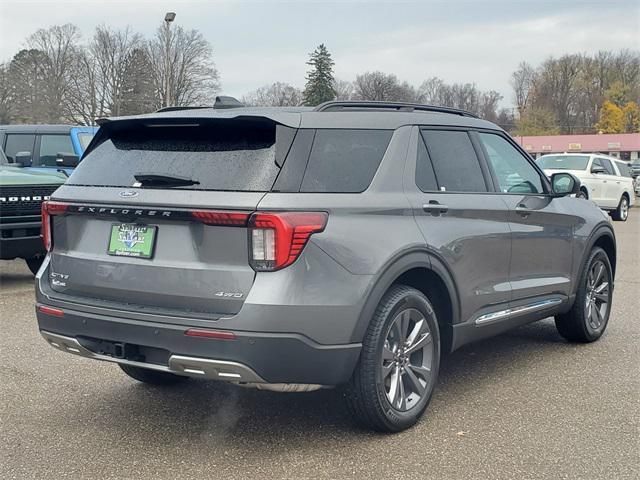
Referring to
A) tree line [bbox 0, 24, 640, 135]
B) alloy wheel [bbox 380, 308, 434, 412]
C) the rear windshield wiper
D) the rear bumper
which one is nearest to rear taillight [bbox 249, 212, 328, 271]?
the rear bumper

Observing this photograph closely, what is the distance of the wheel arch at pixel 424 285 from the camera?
372 cm

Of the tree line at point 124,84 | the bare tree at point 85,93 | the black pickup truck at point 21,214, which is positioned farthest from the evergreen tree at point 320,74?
the black pickup truck at point 21,214

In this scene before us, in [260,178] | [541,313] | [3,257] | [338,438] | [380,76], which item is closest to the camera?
[260,178]

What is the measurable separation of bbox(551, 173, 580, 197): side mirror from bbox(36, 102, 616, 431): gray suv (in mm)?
1251

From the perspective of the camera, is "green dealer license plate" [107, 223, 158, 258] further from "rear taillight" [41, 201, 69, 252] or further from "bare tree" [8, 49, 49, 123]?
"bare tree" [8, 49, 49, 123]

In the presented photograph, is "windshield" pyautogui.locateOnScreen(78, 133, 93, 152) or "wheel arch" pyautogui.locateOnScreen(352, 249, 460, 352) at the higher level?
"windshield" pyautogui.locateOnScreen(78, 133, 93, 152)

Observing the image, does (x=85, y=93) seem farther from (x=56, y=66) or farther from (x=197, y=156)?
(x=197, y=156)

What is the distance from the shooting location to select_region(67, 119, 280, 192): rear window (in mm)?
3604

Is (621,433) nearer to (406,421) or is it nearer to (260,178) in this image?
(406,421)

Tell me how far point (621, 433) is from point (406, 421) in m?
1.18

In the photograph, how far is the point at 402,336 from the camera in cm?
407

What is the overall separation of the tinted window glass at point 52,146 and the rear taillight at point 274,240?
9.80 meters

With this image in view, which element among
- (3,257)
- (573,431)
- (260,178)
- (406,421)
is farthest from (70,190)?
(3,257)

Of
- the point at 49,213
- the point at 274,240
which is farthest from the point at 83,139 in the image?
the point at 274,240
